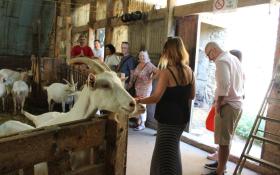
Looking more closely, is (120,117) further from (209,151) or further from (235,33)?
(235,33)

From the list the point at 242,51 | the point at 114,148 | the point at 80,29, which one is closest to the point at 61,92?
the point at 242,51

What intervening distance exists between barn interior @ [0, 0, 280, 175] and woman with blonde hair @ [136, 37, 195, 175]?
0.87 feet

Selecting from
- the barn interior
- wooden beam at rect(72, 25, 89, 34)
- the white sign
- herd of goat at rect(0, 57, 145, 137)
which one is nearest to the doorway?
the barn interior

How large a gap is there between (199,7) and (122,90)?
379 centimetres

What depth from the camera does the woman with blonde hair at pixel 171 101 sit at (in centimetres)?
282

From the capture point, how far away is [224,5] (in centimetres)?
497

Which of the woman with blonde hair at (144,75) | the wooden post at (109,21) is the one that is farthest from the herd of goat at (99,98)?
the wooden post at (109,21)

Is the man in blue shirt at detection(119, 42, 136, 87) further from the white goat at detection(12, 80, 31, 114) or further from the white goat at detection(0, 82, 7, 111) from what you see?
the white goat at detection(0, 82, 7, 111)

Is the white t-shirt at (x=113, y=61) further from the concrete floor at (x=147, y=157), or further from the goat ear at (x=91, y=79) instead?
the goat ear at (x=91, y=79)

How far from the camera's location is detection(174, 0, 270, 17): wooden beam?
15.1 ft

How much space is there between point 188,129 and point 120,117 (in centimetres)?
430

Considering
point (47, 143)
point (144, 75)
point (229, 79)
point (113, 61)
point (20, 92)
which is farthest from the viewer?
point (113, 61)

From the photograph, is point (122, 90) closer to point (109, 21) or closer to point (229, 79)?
point (229, 79)

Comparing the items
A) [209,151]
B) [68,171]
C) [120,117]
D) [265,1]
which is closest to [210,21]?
[265,1]
